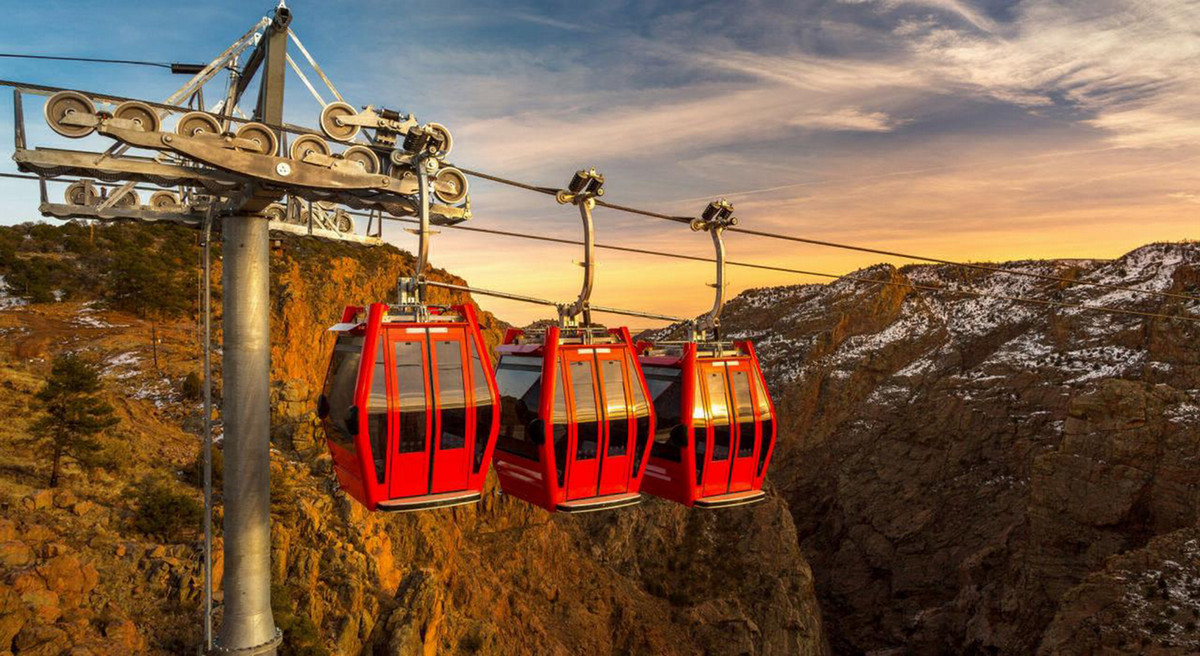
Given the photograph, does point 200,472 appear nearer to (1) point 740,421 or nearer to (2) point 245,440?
(2) point 245,440

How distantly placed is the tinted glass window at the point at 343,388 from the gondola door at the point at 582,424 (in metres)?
2.67

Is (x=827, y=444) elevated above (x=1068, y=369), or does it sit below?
below

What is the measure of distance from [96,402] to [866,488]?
254ft

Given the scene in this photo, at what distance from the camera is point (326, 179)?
25.1ft

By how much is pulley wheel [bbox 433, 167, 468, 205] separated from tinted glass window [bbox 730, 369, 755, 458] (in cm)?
512

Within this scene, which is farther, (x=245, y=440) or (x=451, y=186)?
(x=451, y=186)

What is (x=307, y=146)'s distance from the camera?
7.68 meters

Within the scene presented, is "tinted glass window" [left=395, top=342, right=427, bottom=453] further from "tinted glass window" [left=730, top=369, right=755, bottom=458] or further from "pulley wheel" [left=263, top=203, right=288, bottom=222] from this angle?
"tinted glass window" [left=730, top=369, right=755, bottom=458]

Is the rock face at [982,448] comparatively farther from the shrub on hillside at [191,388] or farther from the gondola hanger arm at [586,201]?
the shrub on hillside at [191,388]

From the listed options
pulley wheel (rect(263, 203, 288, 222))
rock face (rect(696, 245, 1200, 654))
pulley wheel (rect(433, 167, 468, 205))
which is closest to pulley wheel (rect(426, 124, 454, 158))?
pulley wheel (rect(433, 167, 468, 205))

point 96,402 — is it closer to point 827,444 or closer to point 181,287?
point 181,287

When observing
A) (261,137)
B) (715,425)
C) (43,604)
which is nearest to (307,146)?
(261,137)

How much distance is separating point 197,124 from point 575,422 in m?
5.46

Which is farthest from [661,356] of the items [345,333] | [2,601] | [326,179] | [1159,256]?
[1159,256]
